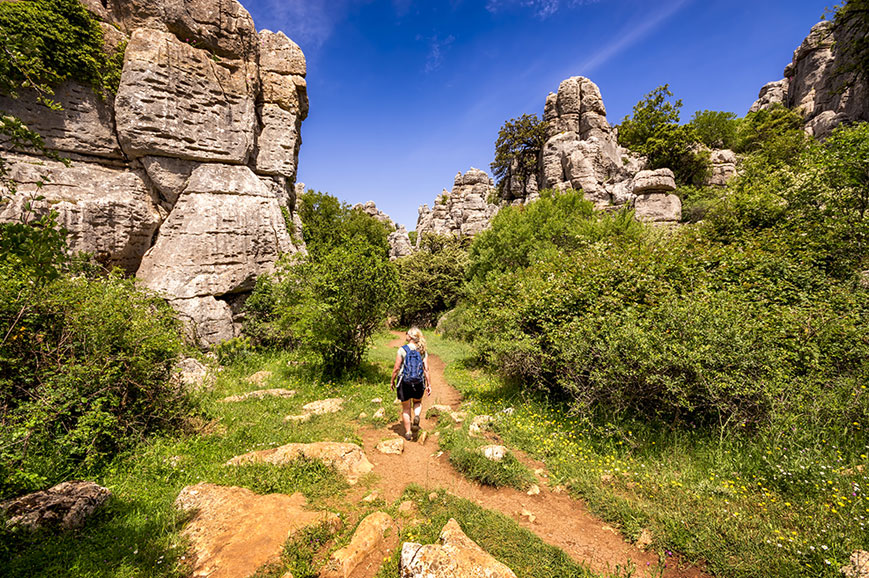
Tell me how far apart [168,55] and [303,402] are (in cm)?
1479

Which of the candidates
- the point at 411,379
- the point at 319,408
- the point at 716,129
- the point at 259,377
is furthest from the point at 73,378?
the point at 716,129

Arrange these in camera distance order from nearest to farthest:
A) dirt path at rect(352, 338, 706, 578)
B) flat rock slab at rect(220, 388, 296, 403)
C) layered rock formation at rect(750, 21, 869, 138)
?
dirt path at rect(352, 338, 706, 578) → flat rock slab at rect(220, 388, 296, 403) → layered rock formation at rect(750, 21, 869, 138)

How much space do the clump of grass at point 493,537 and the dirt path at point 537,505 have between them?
1.07 ft

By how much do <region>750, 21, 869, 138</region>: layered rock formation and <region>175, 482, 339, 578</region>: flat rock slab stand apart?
38.8 metres

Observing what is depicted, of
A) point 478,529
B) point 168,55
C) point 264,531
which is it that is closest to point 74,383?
point 264,531

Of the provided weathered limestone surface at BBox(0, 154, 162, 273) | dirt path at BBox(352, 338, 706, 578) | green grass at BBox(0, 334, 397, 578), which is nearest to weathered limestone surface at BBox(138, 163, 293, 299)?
weathered limestone surface at BBox(0, 154, 162, 273)

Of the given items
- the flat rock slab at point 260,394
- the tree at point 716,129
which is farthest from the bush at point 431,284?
the tree at point 716,129

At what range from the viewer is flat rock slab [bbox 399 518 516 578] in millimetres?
2877

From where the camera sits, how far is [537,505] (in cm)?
453

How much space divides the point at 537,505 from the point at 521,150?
1729 inches

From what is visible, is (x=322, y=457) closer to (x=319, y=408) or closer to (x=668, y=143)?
(x=319, y=408)

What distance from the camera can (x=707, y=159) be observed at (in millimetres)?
30031

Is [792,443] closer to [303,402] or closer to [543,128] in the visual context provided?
[303,402]

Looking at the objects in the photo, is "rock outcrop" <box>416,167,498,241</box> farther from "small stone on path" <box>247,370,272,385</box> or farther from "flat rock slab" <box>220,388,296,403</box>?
"flat rock slab" <box>220,388,296,403</box>
